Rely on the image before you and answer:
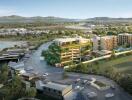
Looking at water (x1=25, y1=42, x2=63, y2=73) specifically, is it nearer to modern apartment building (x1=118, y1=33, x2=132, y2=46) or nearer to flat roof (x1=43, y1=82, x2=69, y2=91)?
flat roof (x1=43, y1=82, x2=69, y2=91)

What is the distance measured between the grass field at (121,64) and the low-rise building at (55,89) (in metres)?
2.94

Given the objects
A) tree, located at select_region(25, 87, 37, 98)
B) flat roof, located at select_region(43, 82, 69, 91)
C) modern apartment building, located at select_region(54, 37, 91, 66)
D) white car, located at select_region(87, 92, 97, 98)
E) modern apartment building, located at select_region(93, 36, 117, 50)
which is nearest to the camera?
tree, located at select_region(25, 87, 37, 98)

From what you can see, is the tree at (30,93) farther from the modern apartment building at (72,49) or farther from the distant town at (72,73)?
the modern apartment building at (72,49)

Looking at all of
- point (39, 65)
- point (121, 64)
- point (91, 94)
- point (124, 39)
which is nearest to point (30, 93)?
point (91, 94)

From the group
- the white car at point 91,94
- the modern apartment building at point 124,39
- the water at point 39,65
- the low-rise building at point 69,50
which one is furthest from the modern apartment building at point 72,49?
the white car at point 91,94

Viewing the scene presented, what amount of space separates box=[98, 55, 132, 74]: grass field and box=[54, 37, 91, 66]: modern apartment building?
1031mm

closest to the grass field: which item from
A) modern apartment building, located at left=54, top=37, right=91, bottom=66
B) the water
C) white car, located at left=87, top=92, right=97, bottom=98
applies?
→ modern apartment building, located at left=54, top=37, right=91, bottom=66

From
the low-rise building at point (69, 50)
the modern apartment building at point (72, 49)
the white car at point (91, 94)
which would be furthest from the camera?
the modern apartment building at point (72, 49)

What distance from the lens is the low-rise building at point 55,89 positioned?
7.06 m

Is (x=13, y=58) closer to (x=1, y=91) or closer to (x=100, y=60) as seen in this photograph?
(x=100, y=60)

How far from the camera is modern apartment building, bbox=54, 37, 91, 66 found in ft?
36.3

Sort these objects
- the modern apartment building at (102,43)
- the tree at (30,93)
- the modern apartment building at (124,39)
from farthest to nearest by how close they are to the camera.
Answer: the modern apartment building at (124,39)
the modern apartment building at (102,43)
the tree at (30,93)

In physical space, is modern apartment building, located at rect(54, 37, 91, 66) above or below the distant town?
above

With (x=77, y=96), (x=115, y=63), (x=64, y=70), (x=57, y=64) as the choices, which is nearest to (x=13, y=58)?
(x=57, y=64)
